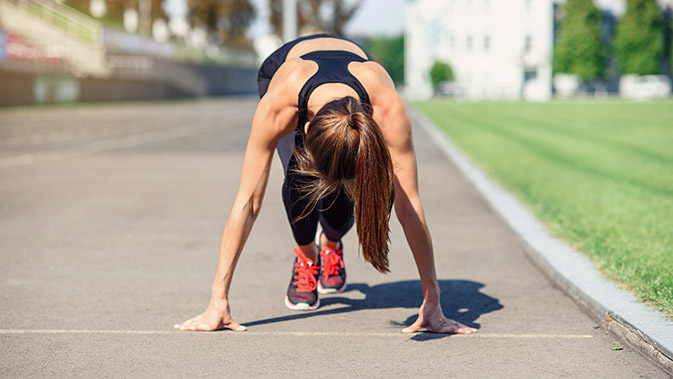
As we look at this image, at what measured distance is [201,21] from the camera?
6912cm

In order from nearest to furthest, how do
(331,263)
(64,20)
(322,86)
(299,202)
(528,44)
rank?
(322,86), (299,202), (331,263), (64,20), (528,44)

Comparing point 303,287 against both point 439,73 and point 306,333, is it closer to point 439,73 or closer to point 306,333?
point 306,333

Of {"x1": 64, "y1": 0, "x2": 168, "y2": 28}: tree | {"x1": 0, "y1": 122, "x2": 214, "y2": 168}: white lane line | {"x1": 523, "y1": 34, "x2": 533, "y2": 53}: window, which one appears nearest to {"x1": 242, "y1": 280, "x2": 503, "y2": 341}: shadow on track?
{"x1": 0, "y1": 122, "x2": 214, "y2": 168}: white lane line

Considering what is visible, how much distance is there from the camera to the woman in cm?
341

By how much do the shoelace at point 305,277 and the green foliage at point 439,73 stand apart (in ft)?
236

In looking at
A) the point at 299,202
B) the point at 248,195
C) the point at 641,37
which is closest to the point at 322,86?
the point at 248,195

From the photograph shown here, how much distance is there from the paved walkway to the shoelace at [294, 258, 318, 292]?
0.50 ft

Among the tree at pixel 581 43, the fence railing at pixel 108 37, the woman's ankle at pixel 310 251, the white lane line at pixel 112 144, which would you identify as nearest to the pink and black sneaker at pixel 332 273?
the woman's ankle at pixel 310 251

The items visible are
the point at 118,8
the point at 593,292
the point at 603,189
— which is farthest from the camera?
the point at 118,8

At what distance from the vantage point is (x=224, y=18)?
7269 centimetres

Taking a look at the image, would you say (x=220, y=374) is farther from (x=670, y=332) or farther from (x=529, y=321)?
(x=670, y=332)

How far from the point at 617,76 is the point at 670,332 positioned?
285 feet

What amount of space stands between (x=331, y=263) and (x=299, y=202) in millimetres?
726

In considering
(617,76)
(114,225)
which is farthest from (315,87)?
(617,76)
